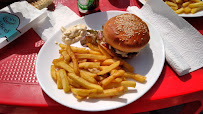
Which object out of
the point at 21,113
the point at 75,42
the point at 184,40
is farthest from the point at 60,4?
the point at 184,40

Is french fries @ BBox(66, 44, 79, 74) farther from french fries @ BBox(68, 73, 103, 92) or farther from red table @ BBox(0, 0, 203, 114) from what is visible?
red table @ BBox(0, 0, 203, 114)

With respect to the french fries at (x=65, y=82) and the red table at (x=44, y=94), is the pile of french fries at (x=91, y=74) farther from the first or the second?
the red table at (x=44, y=94)

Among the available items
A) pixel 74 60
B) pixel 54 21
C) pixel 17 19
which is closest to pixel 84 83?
pixel 74 60

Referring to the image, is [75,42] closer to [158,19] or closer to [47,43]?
[47,43]

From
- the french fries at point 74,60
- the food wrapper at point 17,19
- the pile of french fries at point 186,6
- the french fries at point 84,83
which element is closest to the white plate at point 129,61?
the french fries at point 84,83

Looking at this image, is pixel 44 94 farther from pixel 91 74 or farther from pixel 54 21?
pixel 54 21

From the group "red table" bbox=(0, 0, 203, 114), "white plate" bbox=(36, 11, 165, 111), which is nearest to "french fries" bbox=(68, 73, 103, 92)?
"white plate" bbox=(36, 11, 165, 111)
